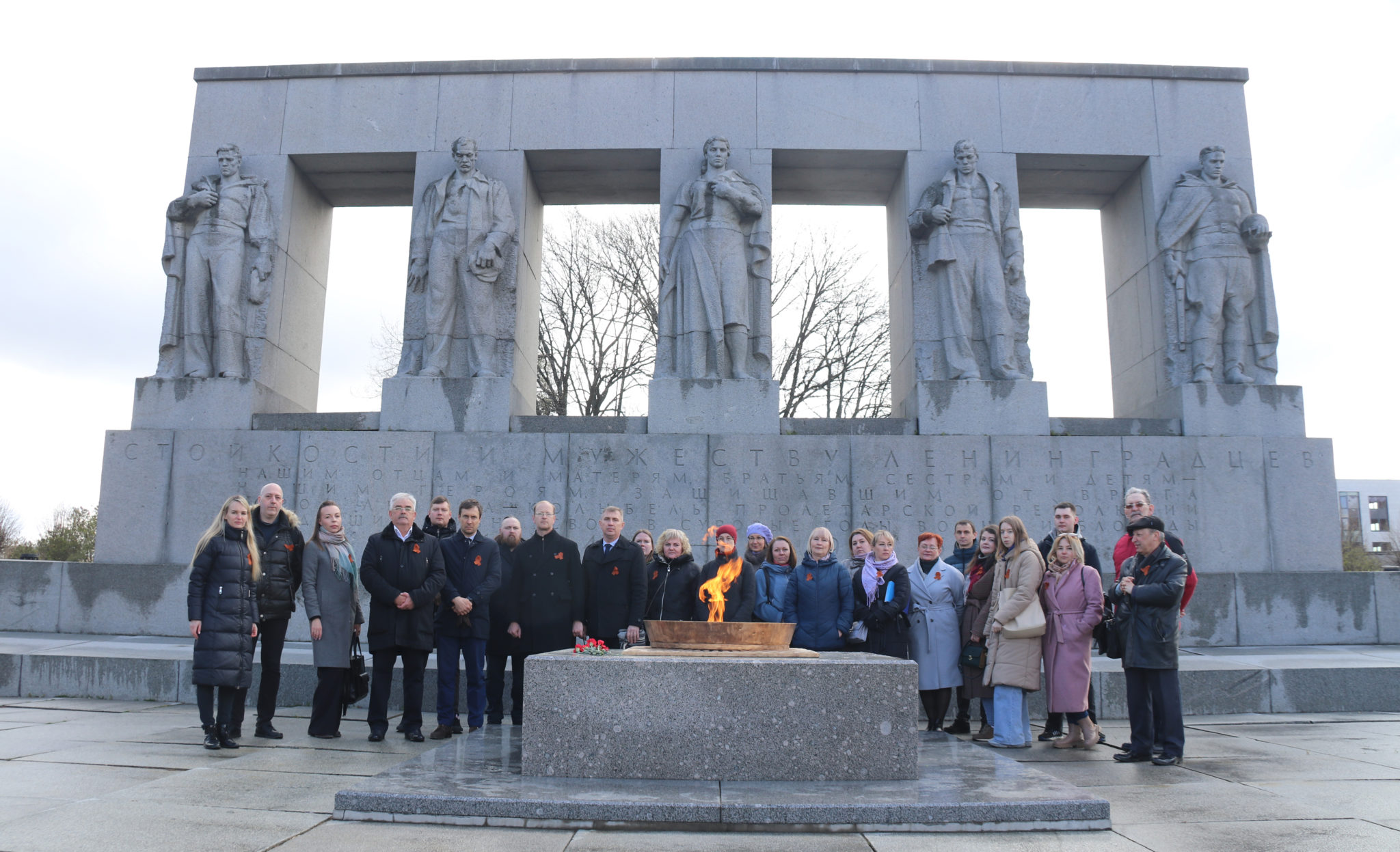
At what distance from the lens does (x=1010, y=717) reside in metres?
6.87

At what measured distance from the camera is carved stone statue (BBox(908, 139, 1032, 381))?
11867 mm

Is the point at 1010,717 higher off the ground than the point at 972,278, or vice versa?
the point at 972,278

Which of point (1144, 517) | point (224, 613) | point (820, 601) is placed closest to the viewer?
point (224, 613)

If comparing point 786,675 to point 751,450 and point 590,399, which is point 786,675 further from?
point 590,399

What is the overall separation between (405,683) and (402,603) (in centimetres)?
66

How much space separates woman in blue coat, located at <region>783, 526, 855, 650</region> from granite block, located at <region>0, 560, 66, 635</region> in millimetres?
8999

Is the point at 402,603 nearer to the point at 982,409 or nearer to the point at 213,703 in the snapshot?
the point at 213,703

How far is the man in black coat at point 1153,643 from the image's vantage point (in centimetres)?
636

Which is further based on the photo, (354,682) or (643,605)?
(643,605)

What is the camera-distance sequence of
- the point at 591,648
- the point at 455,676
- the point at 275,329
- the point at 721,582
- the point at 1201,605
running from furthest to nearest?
the point at 275,329 → the point at 1201,605 → the point at 455,676 → the point at 721,582 → the point at 591,648

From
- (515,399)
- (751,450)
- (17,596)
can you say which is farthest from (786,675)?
(17,596)

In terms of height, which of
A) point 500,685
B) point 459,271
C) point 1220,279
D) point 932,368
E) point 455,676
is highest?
point 459,271

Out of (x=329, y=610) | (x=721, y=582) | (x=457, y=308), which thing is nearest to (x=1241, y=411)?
(x=721, y=582)

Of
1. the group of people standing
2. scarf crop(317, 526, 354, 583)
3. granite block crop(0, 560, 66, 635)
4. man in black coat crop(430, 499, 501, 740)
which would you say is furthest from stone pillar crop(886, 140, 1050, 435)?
granite block crop(0, 560, 66, 635)
